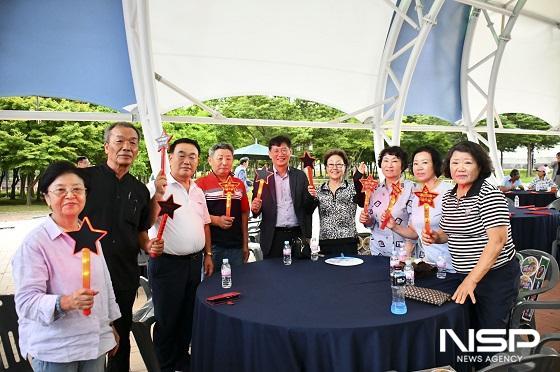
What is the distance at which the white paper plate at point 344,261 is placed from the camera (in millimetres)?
3025

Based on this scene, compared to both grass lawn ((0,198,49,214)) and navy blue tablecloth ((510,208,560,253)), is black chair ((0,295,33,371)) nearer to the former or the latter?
navy blue tablecloth ((510,208,560,253))

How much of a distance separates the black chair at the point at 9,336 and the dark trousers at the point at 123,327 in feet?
1.65

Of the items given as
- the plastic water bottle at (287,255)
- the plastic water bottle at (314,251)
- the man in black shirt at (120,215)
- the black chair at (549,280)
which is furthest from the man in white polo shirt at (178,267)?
the black chair at (549,280)

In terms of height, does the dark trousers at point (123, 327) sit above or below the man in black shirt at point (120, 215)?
below

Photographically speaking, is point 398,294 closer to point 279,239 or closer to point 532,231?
point 279,239

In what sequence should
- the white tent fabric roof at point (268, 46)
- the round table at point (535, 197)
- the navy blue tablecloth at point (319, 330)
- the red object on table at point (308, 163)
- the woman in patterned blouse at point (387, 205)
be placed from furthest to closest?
the round table at point (535, 197)
the white tent fabric roof at point (268, 46)
the red object on table at point (308, 163)
the woman in patterned blouse at point (387, 205)
the navy blue tablecloth at point (319, 330)

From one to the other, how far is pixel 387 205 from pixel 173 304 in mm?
1933

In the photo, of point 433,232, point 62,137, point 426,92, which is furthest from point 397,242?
point 62,137

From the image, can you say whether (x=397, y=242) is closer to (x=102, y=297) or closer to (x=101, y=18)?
(x=102, y=297)

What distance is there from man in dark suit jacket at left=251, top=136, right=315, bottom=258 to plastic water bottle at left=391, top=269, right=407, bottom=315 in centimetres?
156

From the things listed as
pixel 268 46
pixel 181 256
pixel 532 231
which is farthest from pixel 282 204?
pixel 268 46

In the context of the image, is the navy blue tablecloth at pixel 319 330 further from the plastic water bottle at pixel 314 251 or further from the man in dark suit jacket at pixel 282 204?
the man in dark suit jacket at pixel 282 204

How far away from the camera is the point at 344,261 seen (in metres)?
3.09

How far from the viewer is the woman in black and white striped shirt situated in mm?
2150
